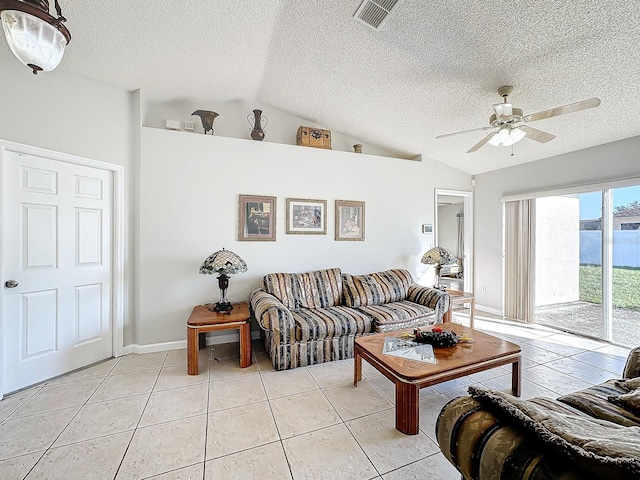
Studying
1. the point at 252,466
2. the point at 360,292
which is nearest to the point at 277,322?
the point at 252,466

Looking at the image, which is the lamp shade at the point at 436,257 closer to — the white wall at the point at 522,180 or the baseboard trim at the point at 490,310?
the white wall at the point at 522,180

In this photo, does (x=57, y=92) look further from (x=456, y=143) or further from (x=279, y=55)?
(x=456, y=143)

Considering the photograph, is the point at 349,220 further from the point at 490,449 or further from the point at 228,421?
the point at 490,449

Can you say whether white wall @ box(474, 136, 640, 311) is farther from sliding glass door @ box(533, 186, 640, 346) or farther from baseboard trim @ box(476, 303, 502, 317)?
sliding glass door @ box(533, 186, 640, 346)

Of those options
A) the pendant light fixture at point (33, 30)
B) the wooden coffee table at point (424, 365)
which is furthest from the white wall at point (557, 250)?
the pendant light fixture at point (33, 30)

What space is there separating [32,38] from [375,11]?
7.21 feet

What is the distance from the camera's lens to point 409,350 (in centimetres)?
224

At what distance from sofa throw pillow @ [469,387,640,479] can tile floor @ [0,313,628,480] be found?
99cm

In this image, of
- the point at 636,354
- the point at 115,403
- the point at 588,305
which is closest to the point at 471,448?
the point at 636,354

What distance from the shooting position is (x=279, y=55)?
298 cm

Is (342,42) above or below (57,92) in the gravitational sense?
above

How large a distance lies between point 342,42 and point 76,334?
3.82 metres

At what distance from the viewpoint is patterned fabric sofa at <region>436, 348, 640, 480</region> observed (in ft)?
2.14

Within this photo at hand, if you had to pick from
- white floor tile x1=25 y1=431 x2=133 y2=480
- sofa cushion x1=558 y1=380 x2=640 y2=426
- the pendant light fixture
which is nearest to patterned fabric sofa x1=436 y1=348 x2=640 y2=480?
sofa cushion x1=558 y1=380 x2=640 y2=426
